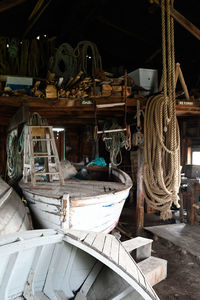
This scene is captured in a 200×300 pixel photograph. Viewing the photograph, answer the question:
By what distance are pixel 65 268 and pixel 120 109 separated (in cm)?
484

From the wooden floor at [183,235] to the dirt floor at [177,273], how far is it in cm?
10

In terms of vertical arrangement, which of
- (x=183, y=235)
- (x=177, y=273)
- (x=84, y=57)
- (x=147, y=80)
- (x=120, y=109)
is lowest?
(x=177, y=273)

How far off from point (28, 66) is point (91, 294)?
7196mm

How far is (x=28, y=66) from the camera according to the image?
26.2 ft

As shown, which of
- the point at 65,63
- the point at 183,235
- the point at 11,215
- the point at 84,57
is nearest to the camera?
the point at 11,215

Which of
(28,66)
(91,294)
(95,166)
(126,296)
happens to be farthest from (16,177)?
(126,296)

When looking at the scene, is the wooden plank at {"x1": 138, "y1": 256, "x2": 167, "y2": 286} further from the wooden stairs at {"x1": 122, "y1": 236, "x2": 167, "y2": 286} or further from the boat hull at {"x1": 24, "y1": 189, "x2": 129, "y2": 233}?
the boat hull at {"x1": 24, "y1": 189, "x2": 129, "y2": 233}

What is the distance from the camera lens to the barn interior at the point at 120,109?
4594mm

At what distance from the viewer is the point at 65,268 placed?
9.76ft

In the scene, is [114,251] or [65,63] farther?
[65,63]

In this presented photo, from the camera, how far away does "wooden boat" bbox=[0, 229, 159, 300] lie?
7.76 feet

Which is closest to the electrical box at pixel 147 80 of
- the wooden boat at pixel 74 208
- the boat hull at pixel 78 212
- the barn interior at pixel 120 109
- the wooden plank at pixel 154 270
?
the barn interior at pixel 120 109

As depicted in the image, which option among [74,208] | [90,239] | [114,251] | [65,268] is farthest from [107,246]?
[74,208]

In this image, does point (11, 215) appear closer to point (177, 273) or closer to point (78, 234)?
point (78, 234)
